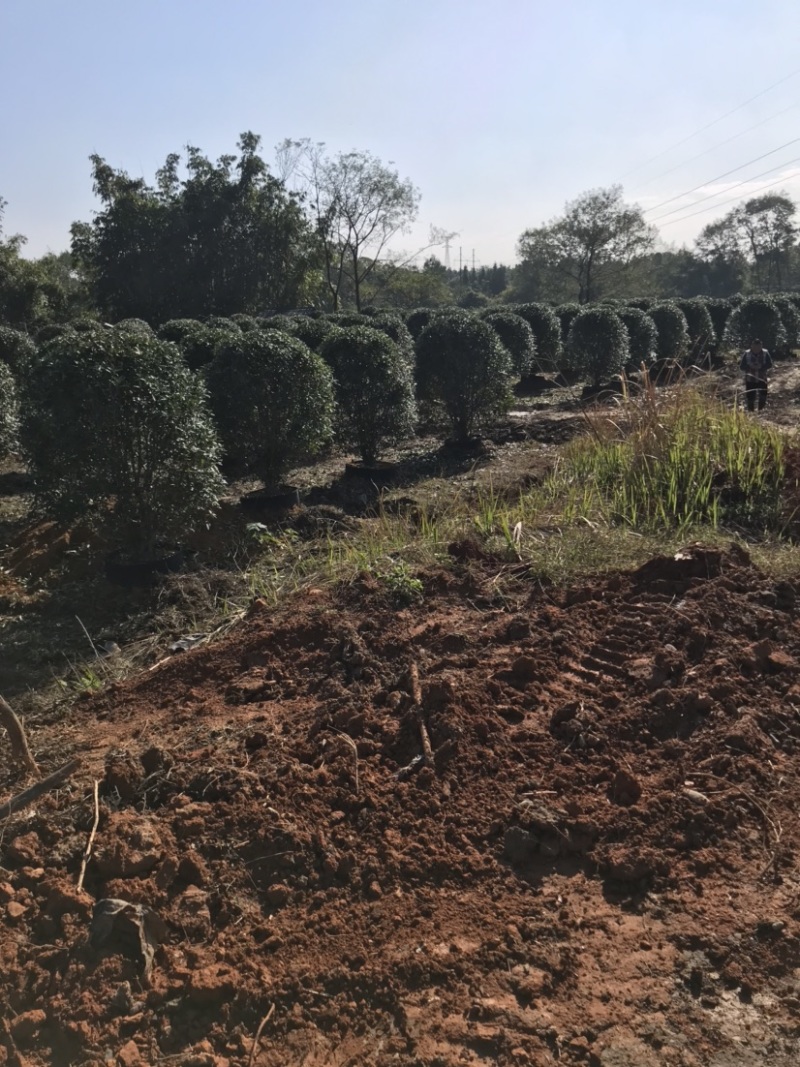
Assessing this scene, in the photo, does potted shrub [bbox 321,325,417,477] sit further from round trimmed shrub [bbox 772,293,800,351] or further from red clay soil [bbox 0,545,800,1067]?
round trimmed shrub [bbox 772,293,800,351]

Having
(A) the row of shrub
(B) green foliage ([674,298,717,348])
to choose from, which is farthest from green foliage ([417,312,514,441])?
(B) green foliage ([674,298,717,348])

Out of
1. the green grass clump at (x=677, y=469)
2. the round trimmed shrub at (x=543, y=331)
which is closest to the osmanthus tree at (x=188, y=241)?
the round trimmed shrub at (x=543, y=331)

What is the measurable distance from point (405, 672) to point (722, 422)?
4.37 metres

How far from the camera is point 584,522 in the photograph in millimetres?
5293

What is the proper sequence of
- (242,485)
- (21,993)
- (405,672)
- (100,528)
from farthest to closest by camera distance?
(242,485), (100,528), (405,672), (21,993)

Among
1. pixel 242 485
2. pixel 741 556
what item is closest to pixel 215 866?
pixel 741 556

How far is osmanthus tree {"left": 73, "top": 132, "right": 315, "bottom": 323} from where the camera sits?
29.2 metres

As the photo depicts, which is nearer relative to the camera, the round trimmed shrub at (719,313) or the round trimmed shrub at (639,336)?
the round trimmed shrub at (639,336)

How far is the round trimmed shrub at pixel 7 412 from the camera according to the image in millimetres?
8974

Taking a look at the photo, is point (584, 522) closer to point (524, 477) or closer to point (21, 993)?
point (524, 477)

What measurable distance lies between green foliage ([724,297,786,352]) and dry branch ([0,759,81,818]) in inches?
781

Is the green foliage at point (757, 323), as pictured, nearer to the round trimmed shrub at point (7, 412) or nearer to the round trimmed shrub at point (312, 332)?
the round trimmed shrub at point (312, 332)

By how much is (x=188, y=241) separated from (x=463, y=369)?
74.7 feet

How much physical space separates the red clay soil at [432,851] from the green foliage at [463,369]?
705 cm
